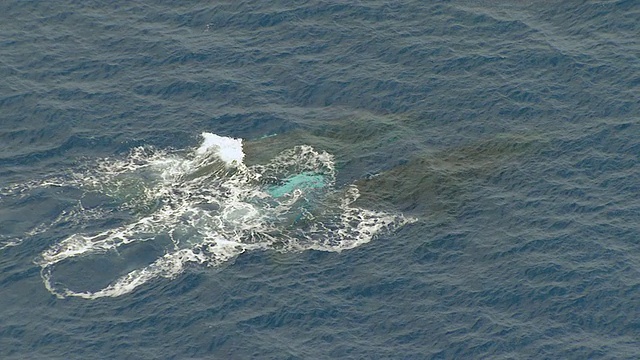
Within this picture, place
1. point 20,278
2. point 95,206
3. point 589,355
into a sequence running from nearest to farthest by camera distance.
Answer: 1. point 589,355
2. point 20,278
3. point 95,206

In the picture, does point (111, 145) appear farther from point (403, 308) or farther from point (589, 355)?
point (589, 355)

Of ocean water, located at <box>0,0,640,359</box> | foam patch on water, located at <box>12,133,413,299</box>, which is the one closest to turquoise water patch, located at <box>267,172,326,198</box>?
foam patch on water, located at <box>12,133,413,299</box>

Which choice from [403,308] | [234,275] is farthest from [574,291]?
[234,275]

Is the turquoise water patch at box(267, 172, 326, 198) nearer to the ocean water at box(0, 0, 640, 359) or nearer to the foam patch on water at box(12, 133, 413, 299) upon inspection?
the foam patch on water at box(12, 133, 413, 299)

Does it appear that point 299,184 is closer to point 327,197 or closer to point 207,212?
point 327,197

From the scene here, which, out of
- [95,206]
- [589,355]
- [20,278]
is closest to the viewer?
[589,355]

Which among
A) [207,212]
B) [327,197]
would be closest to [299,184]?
[327,197]

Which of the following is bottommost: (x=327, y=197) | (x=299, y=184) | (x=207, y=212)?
(x=207, y=212)
